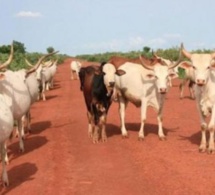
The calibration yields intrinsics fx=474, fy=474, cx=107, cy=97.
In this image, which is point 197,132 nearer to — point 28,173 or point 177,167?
point 177,167

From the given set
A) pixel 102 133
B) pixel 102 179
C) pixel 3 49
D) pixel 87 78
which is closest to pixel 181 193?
pixel 102 179

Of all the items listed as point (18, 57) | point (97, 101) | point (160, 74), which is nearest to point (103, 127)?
point (97, 101)

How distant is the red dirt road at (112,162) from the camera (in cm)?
835

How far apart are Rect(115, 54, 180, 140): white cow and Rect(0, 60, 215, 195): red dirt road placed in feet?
2.77

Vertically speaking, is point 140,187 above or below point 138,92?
below

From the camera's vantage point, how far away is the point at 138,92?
1316 centimetres

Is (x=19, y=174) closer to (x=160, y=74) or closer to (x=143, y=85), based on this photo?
(x=160, y=74)

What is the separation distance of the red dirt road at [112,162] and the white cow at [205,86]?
572mm

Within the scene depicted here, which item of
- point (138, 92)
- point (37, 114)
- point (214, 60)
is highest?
point (214, 60)

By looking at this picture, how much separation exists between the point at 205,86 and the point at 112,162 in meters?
2.79

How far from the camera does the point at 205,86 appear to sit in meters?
10.9

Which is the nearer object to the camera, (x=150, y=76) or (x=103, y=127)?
(x=150, y=76)

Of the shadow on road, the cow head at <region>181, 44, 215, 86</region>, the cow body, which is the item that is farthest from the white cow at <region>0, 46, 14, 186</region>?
the cow head at <region>181, 44, 215, 86</region>

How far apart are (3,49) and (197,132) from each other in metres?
55.7
